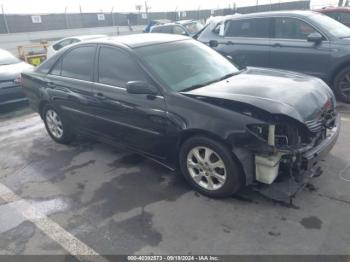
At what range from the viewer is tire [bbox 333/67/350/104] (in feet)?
19.5

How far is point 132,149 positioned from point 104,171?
1.68ft

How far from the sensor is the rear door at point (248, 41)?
22.2 feet

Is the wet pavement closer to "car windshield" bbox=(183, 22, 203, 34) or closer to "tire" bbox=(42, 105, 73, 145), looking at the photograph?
"tire" bbox=(42, 105, 73, 145)

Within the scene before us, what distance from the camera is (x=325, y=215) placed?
9.86 feet

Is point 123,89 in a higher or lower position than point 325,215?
higher

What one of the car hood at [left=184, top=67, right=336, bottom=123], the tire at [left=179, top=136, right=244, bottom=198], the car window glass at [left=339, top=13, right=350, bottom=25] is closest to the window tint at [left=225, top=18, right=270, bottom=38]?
the car hood at [left=184, top=67, right=336, bottom=123]

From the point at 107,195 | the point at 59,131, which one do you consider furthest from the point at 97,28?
the point at 107,195

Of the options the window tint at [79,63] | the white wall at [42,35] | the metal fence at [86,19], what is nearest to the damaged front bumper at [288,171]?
the window tint at [79,63]

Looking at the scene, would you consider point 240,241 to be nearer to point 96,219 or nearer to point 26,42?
point 96,219

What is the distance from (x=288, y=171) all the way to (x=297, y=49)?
3978mm

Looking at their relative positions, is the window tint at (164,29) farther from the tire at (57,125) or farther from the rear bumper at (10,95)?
the tire at (57,125)

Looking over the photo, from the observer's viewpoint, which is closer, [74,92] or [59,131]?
[74,92]

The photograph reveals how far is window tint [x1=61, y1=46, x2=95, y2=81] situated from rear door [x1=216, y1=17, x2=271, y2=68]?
3.35 meters

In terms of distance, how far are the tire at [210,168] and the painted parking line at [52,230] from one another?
1.24 meters
